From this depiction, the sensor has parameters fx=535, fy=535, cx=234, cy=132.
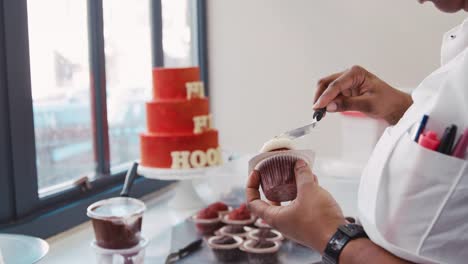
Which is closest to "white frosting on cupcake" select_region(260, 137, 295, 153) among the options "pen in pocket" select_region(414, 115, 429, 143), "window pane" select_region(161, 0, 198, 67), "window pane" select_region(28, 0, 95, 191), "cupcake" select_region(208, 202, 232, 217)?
"pen in pocket" select_region(414, 115, 429, 143)

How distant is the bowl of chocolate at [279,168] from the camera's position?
0.85 m

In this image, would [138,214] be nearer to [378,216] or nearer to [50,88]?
[378,216]

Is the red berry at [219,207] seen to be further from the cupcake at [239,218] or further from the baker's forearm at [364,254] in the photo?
the baker's forearm at [364,254]

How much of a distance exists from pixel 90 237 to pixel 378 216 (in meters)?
0.82

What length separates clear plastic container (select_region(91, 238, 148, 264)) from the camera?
101 centimetres

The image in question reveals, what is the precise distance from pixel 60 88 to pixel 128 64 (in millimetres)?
298

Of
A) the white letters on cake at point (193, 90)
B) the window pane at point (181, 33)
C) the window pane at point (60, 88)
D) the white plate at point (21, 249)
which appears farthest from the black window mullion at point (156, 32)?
the white plate at point (21, 249)

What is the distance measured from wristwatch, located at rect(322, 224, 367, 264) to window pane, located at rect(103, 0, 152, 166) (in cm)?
110

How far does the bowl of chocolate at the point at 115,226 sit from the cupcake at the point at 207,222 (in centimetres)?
27

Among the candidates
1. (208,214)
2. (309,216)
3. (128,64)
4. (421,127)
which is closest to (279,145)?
(309,216)

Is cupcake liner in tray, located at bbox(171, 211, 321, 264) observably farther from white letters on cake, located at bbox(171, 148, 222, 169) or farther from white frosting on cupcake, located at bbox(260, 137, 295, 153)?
white frosting on cupcake, located at bbox(260, 137, 295, 153)

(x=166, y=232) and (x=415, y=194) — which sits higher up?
(x=415, y=194)

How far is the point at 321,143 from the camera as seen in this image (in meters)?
1.89

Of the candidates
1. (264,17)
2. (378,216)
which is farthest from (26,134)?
(264,17)
